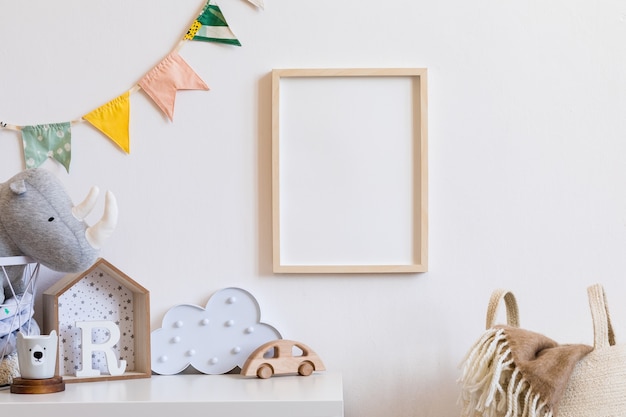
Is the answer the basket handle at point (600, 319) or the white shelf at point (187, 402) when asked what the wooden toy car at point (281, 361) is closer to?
the white shelf at point (187, 402)

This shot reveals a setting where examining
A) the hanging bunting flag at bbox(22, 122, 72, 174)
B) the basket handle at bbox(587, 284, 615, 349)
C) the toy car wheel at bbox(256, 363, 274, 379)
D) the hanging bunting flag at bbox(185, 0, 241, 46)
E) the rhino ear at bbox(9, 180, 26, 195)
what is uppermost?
the hanging bunting flag at bbox(185, 0, 241, 46)

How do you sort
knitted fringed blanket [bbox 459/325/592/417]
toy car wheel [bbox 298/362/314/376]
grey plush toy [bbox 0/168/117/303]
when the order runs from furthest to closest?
1. toy car wheel [bbox 298/362/314/376]
2. grey plush toy [bbox 0/168/117/303]
3. knitted fringed blanket [bbox 459/325/592/417]

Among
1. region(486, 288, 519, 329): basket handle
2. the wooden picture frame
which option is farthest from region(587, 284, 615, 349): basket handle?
the wooden picture frame

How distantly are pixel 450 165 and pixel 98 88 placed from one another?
64 centimetres

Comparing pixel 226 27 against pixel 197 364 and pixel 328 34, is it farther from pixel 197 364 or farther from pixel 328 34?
pixel 197 364

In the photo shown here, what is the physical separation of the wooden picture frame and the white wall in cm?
3

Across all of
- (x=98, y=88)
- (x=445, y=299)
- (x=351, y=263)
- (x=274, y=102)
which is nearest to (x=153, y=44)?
(x=98, y=88)

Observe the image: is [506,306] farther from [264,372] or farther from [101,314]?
[101,314]

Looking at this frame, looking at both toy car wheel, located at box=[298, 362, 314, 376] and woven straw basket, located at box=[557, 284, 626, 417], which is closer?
woven straw basket, located at box=[557, 284, 626, 417]

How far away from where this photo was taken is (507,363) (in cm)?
117

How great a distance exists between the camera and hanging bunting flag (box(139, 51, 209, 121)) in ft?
4.68

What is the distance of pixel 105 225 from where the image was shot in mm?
1248

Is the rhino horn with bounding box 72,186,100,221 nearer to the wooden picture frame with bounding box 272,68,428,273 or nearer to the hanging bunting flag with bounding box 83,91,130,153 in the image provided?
the hanging bunting flag with bounding box 83,91,130,153

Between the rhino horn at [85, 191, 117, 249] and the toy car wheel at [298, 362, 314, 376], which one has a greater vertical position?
the rhino horn at [85, 191, 117, 249]
